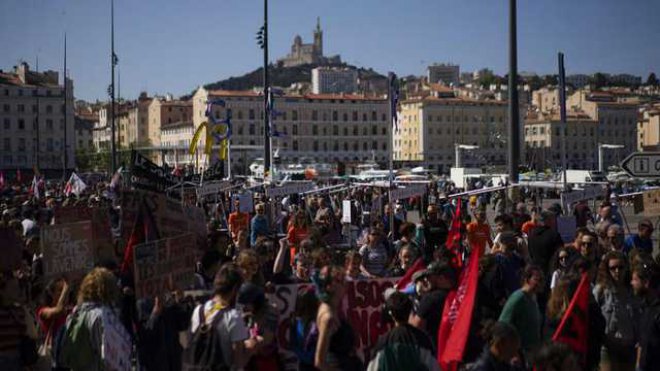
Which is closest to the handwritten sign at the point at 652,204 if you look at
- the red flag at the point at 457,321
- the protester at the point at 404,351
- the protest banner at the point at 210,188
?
the red flag at the point at 457,321

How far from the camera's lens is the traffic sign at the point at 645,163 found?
654 centimetres

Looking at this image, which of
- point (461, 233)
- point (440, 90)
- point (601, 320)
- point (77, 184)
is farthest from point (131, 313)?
point (440, 90)

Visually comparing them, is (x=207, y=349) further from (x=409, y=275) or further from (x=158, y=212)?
(x=158, y=212)

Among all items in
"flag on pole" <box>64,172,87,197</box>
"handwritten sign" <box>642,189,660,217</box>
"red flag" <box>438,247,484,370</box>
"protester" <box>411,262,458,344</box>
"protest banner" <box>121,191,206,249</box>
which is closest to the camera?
"red flag" <box>438,247,484,370</box>

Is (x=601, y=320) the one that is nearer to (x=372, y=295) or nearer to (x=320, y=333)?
(x=372, y=295)

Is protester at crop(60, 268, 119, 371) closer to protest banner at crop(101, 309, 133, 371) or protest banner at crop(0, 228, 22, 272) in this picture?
protest banner at crop(101, 309, 133, 371)

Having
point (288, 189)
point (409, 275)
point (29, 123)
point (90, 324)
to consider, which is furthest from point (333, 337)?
point (29, 123)

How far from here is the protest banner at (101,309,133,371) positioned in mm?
5699

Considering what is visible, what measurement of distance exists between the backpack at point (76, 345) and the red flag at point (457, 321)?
6.75ft

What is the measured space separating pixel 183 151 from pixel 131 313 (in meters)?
129

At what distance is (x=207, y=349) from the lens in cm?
544

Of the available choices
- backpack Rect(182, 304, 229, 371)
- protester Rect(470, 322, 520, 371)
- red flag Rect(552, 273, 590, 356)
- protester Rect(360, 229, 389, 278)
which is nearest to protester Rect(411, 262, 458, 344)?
red flag Rect(552, 273, 590, 356)

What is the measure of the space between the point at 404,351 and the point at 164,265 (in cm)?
209

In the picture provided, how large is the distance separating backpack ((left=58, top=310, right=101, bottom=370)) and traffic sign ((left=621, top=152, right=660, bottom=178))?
369 cm
